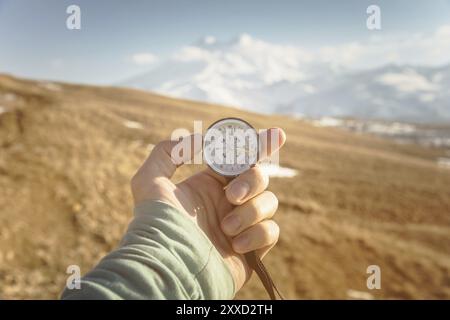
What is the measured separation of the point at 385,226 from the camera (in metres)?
10.7

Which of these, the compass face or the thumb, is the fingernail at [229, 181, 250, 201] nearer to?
the compass face

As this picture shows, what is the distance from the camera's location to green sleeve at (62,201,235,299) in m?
1.35

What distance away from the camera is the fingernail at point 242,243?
181cm

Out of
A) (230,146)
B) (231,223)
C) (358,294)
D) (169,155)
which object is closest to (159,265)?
A: (231,223)

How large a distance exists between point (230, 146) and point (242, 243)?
0.45 meters

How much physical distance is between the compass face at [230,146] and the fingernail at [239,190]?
13cm

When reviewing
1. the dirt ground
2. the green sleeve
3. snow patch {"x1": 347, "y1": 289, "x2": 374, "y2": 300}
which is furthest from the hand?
snow patch {"x1": 347, "y1": 289, "x2": 374, "y2": 300}

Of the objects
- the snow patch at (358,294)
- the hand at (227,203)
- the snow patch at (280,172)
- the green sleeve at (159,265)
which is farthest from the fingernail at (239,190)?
the snow patch at (280,172)

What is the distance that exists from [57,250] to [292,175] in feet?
37.8

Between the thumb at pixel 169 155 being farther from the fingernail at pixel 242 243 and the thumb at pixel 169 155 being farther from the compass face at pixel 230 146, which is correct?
the fingernail at pixel 242 243
